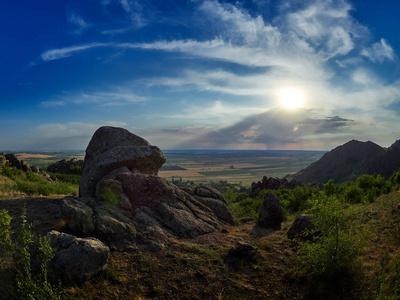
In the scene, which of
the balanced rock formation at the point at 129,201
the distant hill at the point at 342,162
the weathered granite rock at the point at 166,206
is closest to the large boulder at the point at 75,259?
the balanced rock formation at the point at 129,201

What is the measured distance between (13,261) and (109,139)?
12728mm

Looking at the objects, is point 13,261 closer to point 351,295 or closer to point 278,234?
point 351,295

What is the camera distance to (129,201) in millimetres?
13750

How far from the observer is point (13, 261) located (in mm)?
7336

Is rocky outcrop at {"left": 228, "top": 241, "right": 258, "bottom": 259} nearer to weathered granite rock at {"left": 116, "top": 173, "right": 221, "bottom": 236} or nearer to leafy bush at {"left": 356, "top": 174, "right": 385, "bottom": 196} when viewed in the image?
weathered granite rock at {"left": 116, "top": 173, "right": 221, "bottom": 236}

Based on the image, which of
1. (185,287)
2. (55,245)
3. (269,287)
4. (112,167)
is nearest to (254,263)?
(269,287)

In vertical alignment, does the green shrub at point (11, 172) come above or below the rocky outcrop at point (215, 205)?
above

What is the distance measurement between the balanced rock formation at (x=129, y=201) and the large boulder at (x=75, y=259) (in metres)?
1.85

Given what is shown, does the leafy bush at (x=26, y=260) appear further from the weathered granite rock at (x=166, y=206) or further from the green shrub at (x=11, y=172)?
the green shrub at (x=11, y=172)

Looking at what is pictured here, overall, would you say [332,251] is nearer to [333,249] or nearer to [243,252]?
[333,249]

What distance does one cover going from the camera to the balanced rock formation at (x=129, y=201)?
10781mm

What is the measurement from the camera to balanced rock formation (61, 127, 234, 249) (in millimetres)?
10781

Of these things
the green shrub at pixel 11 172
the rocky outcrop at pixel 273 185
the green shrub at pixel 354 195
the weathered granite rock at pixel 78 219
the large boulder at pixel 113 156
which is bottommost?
the rocky outcrop at pixel 273 185

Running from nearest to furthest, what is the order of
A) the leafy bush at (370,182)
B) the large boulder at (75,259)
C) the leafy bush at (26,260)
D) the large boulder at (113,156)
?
the leafy bush at (26,260), the large boulder at (75,259), the large boulder at (113,156), the leafy bush at (370,182)
